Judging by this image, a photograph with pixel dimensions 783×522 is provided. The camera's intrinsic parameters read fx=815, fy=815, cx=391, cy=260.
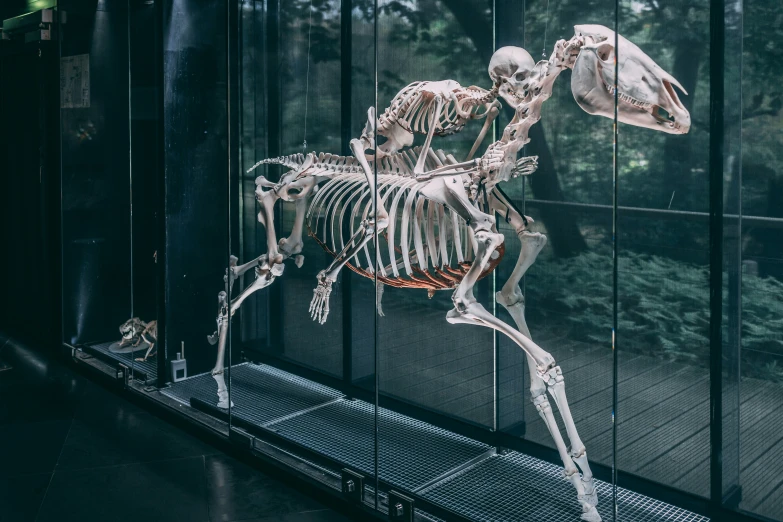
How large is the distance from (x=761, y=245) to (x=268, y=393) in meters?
2.56

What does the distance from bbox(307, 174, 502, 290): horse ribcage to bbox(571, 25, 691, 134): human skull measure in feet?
2.45

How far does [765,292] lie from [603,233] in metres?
0.52

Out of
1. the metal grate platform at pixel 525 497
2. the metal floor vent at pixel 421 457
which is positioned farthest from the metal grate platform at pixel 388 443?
the metal grate platform at pixel 525 497

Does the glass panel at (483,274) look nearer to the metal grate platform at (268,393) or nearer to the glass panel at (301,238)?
the glass panel at (301,238)

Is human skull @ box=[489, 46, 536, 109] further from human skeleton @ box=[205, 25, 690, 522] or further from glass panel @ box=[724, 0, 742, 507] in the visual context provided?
glass panel @ box=[724, 0, 742, 507]

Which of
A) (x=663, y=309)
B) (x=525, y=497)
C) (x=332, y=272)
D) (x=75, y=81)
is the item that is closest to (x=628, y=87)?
(x=663, y=309)

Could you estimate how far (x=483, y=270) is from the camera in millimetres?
3043

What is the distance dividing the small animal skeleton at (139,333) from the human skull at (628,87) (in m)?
3.37

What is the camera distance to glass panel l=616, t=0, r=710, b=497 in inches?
97.9

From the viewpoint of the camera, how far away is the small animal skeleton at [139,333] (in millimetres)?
5113

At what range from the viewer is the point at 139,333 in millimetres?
5195

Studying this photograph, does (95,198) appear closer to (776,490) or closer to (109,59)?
(109,59)

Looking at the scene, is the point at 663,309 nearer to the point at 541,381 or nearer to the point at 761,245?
the point at 761,245

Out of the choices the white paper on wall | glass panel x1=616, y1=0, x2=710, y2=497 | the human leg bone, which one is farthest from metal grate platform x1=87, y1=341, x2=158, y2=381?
glass panel x1=616, y1=0, x2=710, y2=497
